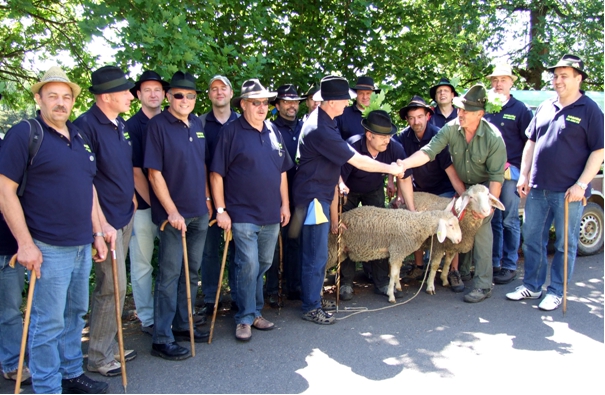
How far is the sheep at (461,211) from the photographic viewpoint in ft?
19.6

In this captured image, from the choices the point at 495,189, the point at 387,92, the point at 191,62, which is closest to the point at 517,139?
the point at 495,189

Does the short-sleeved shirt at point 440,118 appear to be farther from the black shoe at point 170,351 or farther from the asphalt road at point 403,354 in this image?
the black shoe at point 170,351

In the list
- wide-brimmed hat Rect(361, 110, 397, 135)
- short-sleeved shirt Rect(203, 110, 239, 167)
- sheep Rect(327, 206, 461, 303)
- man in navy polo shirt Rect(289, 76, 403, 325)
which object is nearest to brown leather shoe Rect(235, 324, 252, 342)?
man in navy polo shirt Rect(289, 76, 403, 325)

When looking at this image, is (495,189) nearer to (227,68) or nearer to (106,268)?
(227,68)

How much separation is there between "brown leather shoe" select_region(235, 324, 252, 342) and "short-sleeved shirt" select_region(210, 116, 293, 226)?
1.01 m

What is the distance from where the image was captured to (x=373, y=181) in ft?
21.0

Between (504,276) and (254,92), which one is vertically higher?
(254,92)

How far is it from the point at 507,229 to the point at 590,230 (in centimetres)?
220

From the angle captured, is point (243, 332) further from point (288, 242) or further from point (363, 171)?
point (363, 171)

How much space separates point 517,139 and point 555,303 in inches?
93.0

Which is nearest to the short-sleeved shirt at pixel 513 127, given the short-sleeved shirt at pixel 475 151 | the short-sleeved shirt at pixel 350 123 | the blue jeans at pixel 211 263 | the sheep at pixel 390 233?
the short-sleeved shirt at pixel 475 151

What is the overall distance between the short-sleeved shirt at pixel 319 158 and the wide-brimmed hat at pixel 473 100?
1.58 metres

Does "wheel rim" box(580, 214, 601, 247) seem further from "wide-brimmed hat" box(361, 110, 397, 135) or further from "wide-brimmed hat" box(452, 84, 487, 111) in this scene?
"wide-brimmed hat" box(361, 110, 397, 135)

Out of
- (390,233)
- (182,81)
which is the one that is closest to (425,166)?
(390,233)
